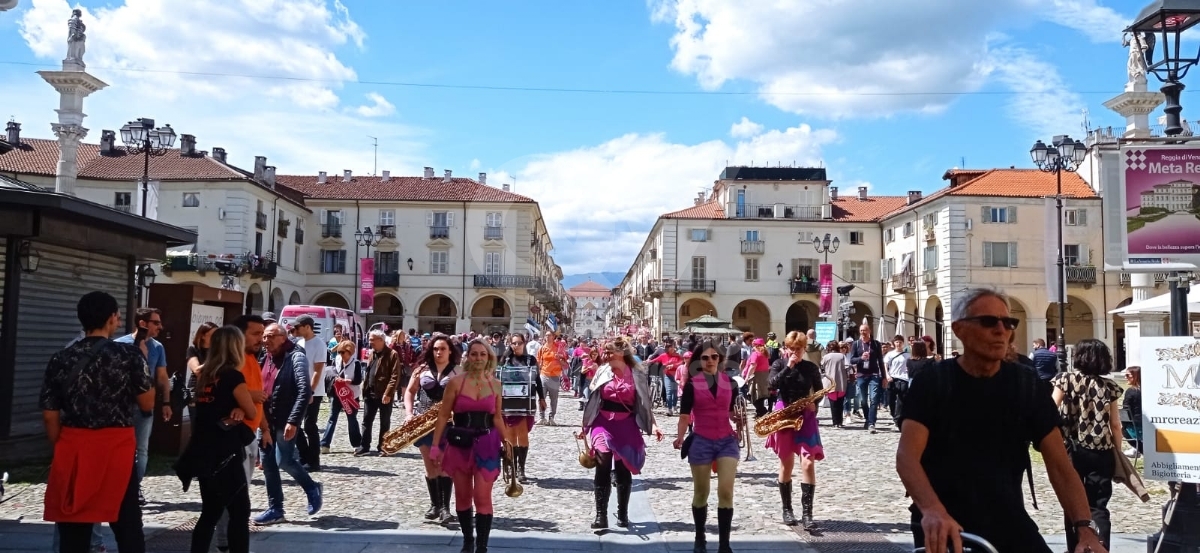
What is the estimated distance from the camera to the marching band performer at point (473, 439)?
238 inches

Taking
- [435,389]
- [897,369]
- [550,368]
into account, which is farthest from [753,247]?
[435,389]

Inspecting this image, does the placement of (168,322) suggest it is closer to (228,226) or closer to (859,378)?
(859,378)

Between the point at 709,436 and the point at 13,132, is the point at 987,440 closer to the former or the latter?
the point at 709,436

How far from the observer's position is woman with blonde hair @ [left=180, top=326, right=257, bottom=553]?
5.14 metres

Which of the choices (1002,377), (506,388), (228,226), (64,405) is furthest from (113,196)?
(1002,377)

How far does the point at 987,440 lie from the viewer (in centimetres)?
302

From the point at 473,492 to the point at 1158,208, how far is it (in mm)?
5983

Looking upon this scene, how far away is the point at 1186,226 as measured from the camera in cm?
712

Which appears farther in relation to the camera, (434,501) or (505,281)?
(505,281)

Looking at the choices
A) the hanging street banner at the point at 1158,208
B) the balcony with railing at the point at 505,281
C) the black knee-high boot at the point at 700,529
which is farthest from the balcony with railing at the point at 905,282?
the black knee-high boot at the point at 700,529

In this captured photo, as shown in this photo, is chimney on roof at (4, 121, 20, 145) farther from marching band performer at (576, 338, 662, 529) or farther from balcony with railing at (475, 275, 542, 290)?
marching band performer at (576, 338, 662, 529)

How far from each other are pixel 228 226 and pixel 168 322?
3697cm

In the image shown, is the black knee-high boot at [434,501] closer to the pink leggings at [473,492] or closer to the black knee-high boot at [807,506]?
the pink leggings at [473,492]

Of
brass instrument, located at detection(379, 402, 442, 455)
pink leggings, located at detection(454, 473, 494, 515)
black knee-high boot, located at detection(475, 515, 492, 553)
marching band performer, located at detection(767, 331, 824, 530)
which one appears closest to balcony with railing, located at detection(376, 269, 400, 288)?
brass instrument, located at detection(379, 402, 442, 455)
